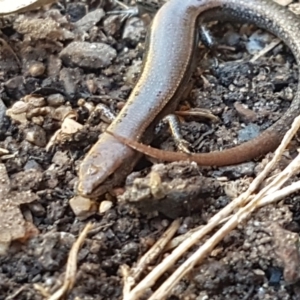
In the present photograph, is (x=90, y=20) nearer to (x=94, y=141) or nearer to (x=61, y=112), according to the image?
(x=61, y=112)

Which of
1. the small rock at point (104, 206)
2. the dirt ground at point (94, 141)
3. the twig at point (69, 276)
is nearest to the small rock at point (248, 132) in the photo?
the dirt ground at point (94, 141)

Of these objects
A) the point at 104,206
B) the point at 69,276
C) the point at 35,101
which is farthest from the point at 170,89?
the point at 69,276

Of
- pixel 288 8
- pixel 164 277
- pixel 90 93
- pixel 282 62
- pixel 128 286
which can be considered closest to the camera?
pixel 128 286

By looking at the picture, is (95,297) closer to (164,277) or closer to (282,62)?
(164,277)

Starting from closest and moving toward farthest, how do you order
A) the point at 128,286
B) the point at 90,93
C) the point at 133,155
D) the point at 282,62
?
the point at 128,286 < the point at 133,155 < the point at 90,93 < the point at 282,62

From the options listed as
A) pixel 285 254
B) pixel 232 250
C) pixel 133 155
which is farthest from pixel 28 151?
pixel 285 254

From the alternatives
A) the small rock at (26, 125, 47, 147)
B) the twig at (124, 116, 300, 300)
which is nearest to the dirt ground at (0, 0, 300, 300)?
the small rock at (26, 125, 47, 147)

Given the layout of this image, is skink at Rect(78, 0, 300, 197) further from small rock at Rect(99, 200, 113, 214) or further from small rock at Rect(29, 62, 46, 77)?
small rock at Rect(29, 62, 46, 77)
